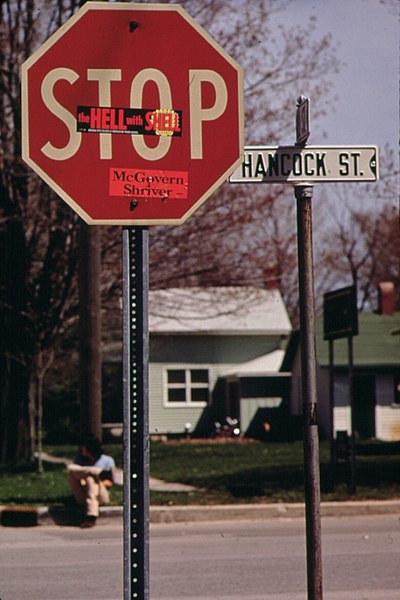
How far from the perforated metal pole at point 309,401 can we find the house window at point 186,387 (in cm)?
3398

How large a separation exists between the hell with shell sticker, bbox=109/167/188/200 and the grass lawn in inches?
425

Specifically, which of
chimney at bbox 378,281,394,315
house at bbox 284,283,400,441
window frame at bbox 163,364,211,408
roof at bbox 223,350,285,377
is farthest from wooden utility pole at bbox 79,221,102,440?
chimney at bbox 378,281,394,315

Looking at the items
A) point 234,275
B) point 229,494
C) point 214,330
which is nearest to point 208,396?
point 214,330

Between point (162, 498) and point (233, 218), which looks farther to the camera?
point (233, 218)

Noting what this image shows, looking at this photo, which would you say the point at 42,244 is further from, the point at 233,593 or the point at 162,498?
the point at 233,593

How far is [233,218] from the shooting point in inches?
849

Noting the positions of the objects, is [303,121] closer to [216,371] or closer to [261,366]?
[261,366]

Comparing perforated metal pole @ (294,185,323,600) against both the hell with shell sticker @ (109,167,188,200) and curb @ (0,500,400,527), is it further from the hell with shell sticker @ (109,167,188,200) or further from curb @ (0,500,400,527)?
curb @ (0,500,400,527)

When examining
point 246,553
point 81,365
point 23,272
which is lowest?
point 246,553

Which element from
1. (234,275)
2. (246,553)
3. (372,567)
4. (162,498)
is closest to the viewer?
(372,567)

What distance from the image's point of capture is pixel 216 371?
3881 cm

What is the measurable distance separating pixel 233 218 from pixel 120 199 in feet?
59.0

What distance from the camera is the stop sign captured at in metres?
3.62

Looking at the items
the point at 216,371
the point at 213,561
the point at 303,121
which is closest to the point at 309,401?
the point at 303,121
